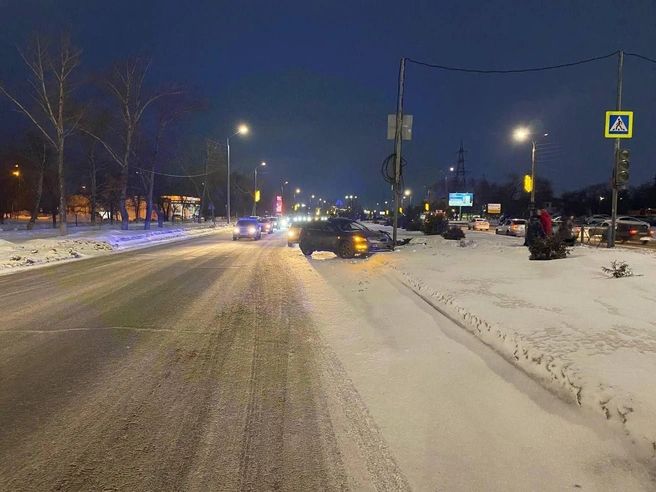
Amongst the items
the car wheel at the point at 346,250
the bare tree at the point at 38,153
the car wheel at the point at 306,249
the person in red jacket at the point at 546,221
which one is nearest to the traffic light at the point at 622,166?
the person in red jacket at the point at 546,221

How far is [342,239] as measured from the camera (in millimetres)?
19516

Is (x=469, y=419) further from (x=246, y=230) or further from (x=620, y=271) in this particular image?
(x=246, y=230)

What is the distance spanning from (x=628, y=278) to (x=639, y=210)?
92853 millimetres

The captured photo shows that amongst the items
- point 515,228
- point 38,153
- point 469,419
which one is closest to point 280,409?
point 469,419

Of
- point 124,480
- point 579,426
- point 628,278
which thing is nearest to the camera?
point 124,480

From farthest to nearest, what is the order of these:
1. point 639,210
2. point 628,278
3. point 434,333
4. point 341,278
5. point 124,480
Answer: point 639,210 → point 341,278 → point 628,278 → point 434,333 → point 124,480

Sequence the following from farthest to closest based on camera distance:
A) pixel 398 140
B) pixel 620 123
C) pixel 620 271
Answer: pixel 398 140
pixel 620 123
pixel 620 271

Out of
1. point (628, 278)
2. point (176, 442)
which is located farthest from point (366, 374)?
point (628, 278)

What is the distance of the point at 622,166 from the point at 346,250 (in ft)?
34.5

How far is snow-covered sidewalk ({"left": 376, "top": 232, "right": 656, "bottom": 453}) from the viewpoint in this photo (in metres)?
4.57

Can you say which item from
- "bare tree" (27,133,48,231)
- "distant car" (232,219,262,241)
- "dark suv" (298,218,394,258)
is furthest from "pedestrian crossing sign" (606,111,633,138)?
"bare tree" (27,133,48,231)

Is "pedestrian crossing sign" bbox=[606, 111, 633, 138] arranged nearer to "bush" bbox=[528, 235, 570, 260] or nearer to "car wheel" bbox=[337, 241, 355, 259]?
"bush" bbox=[528, 235, 570, 260]

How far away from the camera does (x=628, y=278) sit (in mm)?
10195

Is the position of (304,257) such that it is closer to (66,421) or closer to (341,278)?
(341,278)
